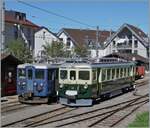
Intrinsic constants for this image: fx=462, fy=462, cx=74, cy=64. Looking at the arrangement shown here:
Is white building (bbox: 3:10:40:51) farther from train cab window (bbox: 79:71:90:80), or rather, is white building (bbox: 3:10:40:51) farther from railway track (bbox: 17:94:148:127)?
railway track (bbox: 17:94:148:127)

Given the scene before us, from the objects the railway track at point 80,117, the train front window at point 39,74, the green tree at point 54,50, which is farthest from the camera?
the green tree at point 54,50

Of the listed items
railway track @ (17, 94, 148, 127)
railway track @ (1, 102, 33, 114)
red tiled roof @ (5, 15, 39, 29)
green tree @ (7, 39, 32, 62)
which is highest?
red tiled roof @ (5, 15, 39, 29)

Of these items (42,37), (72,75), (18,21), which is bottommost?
(72,75)

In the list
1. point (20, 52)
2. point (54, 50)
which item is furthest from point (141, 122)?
point (54, 50)

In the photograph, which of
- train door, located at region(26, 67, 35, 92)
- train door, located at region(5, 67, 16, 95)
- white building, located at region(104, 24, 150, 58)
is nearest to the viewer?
train door, located at region(26, 67, 35, 92)

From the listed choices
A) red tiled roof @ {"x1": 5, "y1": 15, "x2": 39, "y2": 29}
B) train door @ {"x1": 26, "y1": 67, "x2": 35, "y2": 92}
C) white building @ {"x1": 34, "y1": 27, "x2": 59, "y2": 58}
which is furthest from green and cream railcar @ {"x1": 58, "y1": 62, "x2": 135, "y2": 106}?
white building @ {"x1": 34, "y1": 27, "x2": 59, "y2": 58}

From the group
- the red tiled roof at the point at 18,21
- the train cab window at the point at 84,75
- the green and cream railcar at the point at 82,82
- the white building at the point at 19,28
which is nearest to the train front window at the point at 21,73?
the green and cream railcar at the point at 82,82

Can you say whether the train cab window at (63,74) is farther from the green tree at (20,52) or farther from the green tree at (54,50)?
the green tree at (54,50)

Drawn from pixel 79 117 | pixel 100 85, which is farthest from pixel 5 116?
pixel 100 85

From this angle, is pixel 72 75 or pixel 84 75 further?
pixel 72 75

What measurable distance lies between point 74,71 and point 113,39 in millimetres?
54634

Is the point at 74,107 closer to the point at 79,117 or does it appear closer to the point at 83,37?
the point at 79,117

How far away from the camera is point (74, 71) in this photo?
24328 mm

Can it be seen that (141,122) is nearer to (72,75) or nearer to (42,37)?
(72,75)
